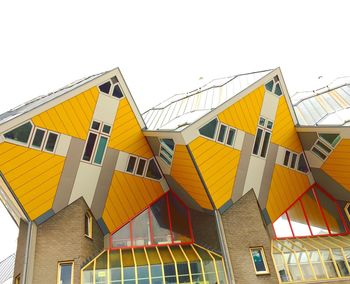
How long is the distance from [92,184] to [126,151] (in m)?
2.80

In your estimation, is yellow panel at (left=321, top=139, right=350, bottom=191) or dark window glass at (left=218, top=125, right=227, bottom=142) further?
yellow panel at (left=321, top=139, right=350, bottom=191)

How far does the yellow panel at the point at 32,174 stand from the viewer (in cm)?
1498

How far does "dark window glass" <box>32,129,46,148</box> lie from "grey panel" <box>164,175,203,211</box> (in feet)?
26.2

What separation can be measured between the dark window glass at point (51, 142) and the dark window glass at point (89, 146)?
5.84 ft

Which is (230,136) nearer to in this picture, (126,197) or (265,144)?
(265,144)

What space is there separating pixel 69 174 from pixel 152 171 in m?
5.44

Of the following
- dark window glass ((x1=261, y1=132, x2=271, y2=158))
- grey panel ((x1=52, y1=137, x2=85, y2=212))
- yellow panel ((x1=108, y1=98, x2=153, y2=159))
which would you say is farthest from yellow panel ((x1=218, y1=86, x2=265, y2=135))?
grey panel ((x1=52, y1=137, x2=85, y2=212))

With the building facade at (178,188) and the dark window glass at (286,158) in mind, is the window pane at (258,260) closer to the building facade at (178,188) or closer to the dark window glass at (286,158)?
the building facade at (178,188)

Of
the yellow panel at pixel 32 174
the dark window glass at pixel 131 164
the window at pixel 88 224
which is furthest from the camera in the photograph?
the dark window glass at pixel 131 164

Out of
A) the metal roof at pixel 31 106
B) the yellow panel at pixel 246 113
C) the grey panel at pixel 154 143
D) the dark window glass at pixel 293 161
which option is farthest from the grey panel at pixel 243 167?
the metal roof at pixel 31 106

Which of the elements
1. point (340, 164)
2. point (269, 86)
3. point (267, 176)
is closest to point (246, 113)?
point (269, 86)

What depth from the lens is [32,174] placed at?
51.5ft

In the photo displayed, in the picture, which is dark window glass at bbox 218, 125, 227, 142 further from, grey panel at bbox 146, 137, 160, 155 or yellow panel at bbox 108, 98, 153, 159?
yellow panel at bbox 108, 98, 153, 159

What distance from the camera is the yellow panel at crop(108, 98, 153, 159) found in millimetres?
18328
